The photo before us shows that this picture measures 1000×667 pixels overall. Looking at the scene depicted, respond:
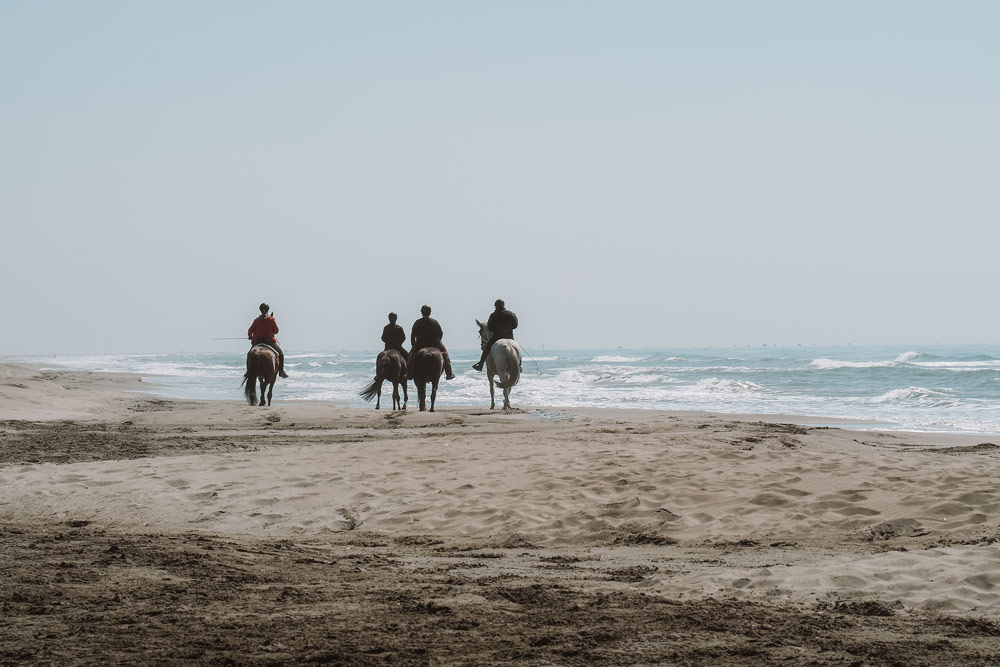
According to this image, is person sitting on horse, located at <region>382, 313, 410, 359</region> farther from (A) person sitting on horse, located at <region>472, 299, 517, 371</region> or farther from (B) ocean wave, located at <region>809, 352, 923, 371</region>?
(B) ocean wave, located at <region>809, 352, 923, 371</region>

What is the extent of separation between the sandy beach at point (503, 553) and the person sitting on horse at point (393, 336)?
9451 mm

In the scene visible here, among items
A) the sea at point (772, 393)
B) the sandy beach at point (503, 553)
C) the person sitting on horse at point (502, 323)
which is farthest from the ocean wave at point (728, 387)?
the sandy beach at point (503, 553)

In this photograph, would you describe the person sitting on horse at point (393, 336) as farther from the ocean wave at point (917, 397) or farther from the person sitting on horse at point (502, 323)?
the ocean wave at point (917, 397)

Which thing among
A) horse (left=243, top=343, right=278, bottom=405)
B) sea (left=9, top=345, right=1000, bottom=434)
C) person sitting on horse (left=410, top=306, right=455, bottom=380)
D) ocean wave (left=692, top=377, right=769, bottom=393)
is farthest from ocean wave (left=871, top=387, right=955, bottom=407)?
horse (left=243, top=343, right=278, bottom=405)

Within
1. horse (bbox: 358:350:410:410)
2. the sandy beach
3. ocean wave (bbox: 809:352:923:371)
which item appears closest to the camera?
the sandy beach

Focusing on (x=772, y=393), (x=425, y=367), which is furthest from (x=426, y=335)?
(x=772, y=393)

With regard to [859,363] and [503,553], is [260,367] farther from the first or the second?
[859,363]

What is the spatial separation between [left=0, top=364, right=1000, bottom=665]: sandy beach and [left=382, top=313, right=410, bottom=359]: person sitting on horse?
945 cm

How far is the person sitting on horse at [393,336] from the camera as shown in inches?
842

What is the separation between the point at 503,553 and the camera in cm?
612

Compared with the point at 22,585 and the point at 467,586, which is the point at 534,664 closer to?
the point at 467,586

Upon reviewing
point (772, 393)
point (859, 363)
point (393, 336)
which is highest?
point (393, 336)

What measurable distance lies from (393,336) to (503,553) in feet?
50.9

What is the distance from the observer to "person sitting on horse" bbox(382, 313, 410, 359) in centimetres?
2138
